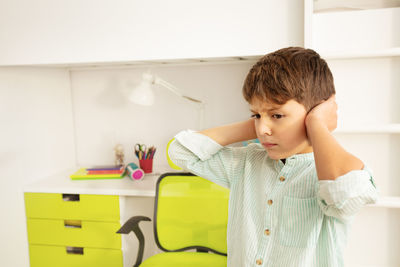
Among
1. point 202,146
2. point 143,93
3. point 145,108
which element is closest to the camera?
point 202,146

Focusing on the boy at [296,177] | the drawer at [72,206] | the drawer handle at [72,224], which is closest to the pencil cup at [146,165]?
the drawer at [72,206]

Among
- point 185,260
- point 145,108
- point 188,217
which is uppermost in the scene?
point 145,108

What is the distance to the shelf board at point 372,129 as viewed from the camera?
4.76 feet

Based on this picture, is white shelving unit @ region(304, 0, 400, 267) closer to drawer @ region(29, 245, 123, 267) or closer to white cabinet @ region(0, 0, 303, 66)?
white cabinet @ region(0, 0, 303, 66)

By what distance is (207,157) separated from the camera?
1095 mm

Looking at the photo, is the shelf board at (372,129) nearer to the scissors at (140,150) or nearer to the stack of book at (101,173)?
the scissors at (140,150)

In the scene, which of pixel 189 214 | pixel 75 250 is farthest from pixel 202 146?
pixel 75 250

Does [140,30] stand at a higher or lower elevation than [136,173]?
higher

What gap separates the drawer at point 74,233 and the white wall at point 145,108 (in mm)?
506

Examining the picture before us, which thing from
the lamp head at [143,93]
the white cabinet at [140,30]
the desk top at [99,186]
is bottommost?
the desk top at [99,186]

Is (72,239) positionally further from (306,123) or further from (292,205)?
(306,123)

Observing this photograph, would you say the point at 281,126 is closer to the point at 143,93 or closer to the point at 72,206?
the point at 143,93

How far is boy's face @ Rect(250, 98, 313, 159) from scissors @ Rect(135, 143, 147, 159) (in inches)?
49.9

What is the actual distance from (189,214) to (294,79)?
1.04 metres
